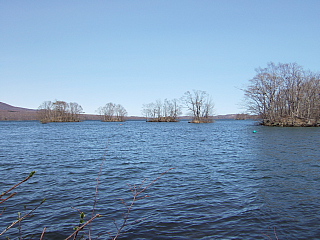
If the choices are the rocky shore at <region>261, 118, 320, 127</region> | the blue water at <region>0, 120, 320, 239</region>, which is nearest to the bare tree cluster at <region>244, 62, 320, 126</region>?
the rocky shore at <region>261, 118, 320, 127</region>

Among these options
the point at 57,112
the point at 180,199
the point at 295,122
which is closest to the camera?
the point at 180,199

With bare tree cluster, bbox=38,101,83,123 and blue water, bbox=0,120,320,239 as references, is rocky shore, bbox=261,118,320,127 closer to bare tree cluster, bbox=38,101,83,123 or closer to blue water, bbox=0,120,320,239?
blue water, bbox=0,120,320,239

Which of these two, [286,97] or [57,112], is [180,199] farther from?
[57,112]

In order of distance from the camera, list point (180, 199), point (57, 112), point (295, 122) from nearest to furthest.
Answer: point (180, 199)
point (295, 122)
point (57, 112)

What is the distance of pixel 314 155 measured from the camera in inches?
659

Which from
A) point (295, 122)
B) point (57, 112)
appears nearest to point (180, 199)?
point (295, 122)

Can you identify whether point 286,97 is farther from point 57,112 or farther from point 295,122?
point 57,112

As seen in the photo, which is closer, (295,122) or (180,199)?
(180,199)

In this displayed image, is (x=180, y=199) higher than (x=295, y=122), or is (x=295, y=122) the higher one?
(x=295, y=122)

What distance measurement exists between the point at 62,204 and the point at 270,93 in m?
60.3

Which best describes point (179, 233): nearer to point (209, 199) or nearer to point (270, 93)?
point (209, 199)

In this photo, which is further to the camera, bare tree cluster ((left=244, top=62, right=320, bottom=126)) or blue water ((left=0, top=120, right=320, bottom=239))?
bare tree cluster ((left=244, top=62, right=320, bottom=126))

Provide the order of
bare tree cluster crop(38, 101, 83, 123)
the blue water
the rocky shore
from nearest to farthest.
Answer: the blue water → the rocky shore → bare tree cluster crop(38, 101, 83, 123)

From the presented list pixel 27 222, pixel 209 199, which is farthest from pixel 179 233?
pixel 27 222
